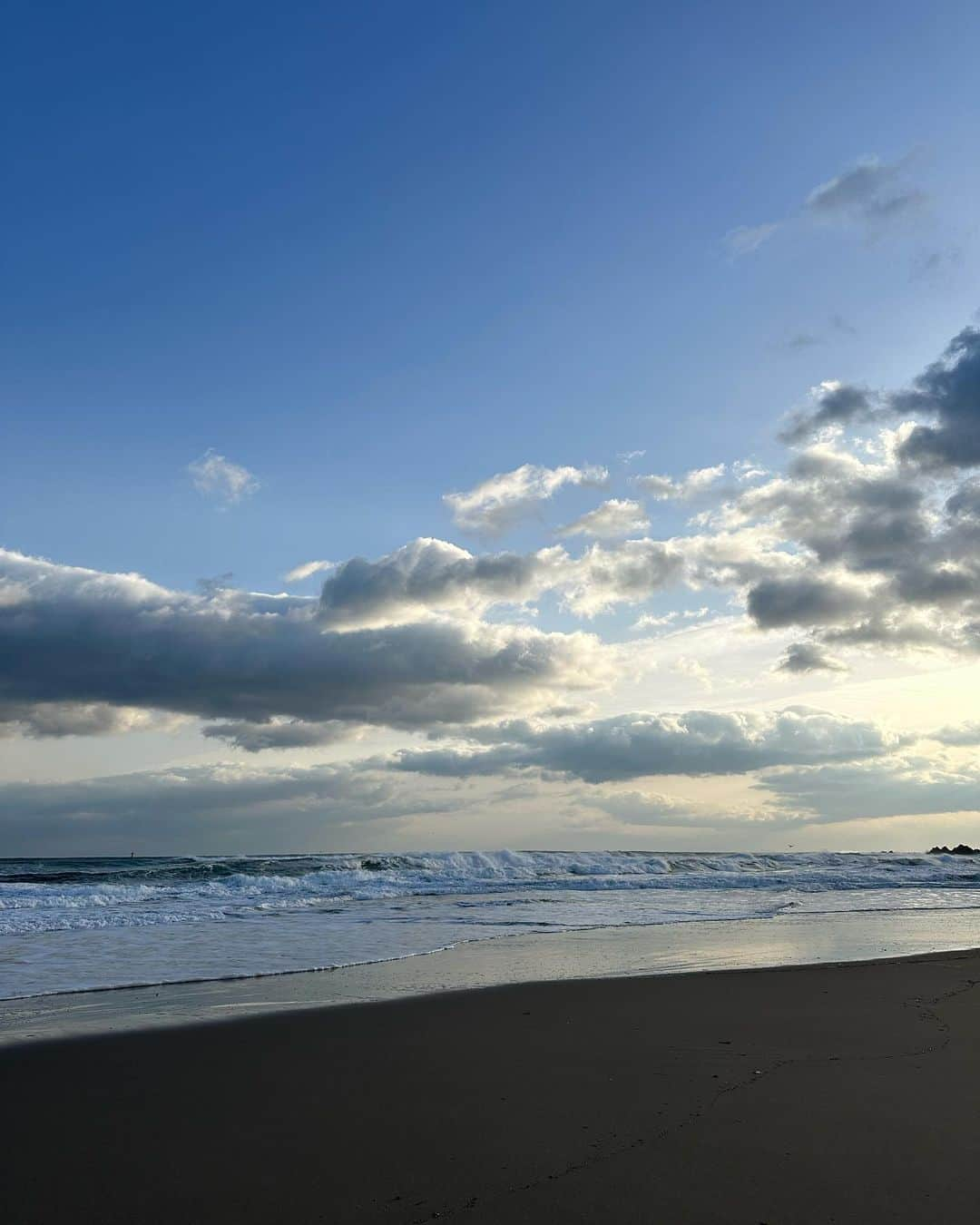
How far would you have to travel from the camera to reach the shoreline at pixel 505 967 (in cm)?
887

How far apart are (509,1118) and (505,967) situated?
7.15m

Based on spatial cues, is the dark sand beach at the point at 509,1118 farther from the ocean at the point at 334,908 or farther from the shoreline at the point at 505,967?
the ocean at the point at 334,908

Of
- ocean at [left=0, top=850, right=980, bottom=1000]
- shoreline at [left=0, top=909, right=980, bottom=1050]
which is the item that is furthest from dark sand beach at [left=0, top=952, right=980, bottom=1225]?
ocean at [left=0, top=850, right=980, bottom=1000]

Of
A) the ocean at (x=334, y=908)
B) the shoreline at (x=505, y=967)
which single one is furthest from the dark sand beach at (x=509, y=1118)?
the ocean at (x=334, y=908)

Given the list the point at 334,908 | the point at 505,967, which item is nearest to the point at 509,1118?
the point at 505,967

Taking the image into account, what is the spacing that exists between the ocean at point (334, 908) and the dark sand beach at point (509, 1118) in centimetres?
475

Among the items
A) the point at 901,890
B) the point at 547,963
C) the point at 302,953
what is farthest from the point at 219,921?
the point at 901,890

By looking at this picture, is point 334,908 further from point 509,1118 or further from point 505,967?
point 509,1118

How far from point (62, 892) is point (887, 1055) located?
28.7 metres

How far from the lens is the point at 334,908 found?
912 inches

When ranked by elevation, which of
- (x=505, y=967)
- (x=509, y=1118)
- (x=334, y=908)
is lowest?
(x=334, y=908)

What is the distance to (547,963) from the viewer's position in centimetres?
1248

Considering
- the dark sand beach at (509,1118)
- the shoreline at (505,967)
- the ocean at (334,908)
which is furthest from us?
the ocean at (334,908)

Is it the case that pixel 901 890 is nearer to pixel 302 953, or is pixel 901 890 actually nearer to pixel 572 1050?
pixel 302 953
